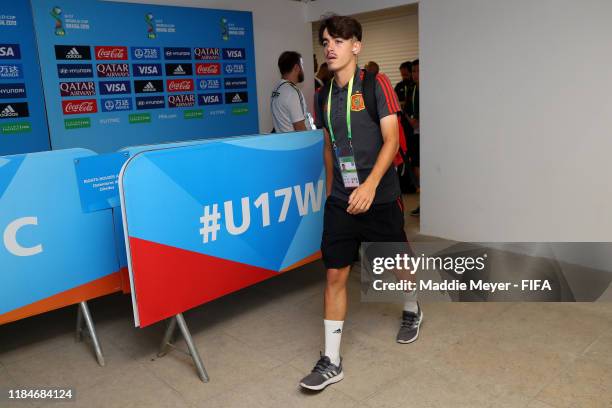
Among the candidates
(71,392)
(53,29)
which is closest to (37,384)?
(71,392)

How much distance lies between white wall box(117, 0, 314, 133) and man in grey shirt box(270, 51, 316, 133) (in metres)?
1.15

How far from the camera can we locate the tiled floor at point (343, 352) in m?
2.38

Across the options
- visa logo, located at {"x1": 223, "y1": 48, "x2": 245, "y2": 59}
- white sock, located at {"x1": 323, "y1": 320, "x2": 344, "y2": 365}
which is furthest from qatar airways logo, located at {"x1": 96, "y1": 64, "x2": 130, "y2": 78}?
white sock, located at {"x1": 323, "y1": 320, "x2": 344, "y2": 365}

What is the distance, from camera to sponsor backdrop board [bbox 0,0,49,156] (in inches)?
150

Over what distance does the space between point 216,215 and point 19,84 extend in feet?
7.45

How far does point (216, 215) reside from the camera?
2750 millimetres

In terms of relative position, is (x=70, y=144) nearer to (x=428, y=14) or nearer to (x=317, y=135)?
(x=317, y=135)

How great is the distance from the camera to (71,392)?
250cm

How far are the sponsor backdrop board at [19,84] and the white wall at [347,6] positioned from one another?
8.35 feet

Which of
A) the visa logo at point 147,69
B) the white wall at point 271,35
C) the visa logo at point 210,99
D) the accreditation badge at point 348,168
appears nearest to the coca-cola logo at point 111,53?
the visa logo at point 147,69

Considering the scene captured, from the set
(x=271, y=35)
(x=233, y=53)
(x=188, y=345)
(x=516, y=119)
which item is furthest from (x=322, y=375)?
(x=271, y=35)

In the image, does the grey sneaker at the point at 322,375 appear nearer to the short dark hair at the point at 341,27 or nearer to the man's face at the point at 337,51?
the man's face at the point at 337,51

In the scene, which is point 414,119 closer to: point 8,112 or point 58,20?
point 58,20

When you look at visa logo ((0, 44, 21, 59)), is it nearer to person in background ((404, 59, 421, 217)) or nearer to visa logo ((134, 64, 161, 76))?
visa logo ((134, 64, 161, 76))
